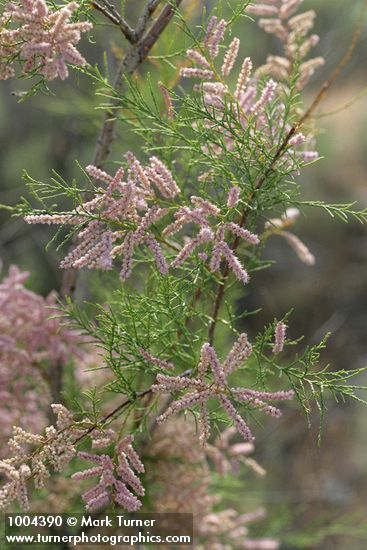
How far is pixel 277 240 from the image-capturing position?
12.7 ft

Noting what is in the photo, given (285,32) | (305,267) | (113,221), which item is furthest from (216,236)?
(305,267)

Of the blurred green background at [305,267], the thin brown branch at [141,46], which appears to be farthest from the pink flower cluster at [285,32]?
the blurred green background at [305,267]

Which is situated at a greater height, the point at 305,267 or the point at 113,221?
the point at 305,267

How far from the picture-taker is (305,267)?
3.75 metres

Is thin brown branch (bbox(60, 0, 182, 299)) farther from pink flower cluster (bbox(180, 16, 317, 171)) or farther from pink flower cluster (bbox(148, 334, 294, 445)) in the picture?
pink flower cluster (bbox(148, 334, 294, 445))

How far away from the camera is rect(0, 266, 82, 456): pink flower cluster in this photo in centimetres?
122

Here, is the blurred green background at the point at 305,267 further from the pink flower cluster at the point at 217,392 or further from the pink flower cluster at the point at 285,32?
the pink flower cluster at the point at 217,392

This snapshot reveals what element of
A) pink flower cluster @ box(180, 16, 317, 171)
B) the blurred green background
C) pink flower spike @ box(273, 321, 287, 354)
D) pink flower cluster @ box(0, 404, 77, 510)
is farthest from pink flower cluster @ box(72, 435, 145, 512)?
the blurred green background

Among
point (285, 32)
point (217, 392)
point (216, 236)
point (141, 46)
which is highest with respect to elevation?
point (285, 32)

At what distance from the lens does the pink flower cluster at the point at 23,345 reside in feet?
4.00

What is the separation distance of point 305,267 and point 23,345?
2.69 metres

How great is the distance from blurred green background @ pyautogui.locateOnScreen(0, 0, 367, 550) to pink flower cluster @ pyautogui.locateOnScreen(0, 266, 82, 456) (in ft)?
3.79

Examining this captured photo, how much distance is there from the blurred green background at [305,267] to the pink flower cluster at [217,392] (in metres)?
1.57

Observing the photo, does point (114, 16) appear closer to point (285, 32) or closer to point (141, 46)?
point (141, 46)
